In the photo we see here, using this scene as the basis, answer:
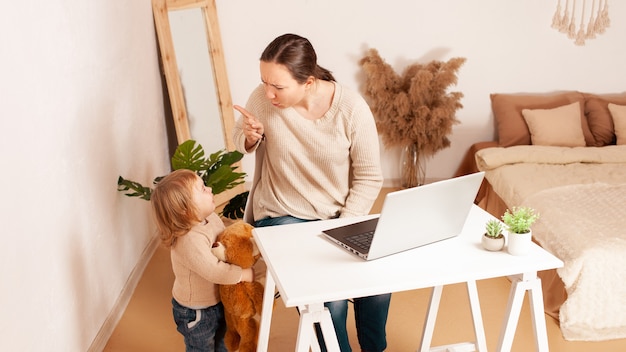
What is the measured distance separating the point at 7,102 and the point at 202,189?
2.00 feet

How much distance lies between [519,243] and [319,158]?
795mm

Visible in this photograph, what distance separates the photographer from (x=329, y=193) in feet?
7.52

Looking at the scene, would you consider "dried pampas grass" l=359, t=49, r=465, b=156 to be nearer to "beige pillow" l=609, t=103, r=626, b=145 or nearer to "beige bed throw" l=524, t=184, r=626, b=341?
"beige pillow" l=609, t=103, r=626, b=145

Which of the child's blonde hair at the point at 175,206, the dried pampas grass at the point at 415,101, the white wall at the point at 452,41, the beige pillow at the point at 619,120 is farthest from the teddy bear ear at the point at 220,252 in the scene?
the beige pillow at the point at 619,120

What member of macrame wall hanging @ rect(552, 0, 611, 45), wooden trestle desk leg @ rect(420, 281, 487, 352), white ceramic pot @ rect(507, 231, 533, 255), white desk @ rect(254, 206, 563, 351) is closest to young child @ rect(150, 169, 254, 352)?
white desk @ rect(254, 206, 563, 351)

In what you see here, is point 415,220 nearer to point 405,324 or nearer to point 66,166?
point 405,324

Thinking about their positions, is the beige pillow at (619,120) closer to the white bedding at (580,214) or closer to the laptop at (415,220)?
the white bedding at (580,214)

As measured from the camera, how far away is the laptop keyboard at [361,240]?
176cm

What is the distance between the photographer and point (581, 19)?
423 cm

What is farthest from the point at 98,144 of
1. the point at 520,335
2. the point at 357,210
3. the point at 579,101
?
the point at 579,101

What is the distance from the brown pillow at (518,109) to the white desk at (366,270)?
2339 millimetres

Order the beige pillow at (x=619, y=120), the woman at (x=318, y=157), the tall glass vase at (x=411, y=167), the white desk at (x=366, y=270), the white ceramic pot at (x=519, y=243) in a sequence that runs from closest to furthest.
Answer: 1. the white desk at (x=366, y=270)
2. the white ceramic pot at (x=519, y=243)
3. the woman at (x=318, y=157)
4. the beige pillow at (x=619, y=120)
5. the tall glass vase at (x=411, y=167)

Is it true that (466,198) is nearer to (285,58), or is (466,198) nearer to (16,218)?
(285,58)

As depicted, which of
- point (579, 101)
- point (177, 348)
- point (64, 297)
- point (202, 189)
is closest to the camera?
point (202, 189)
